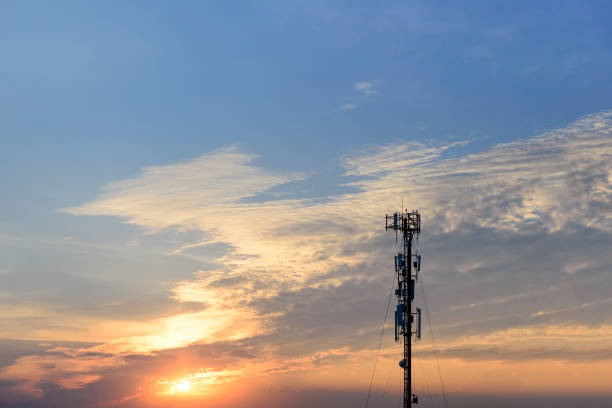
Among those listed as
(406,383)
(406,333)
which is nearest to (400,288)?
(406,333)

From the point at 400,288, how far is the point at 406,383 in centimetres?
1007

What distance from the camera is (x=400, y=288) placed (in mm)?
85000

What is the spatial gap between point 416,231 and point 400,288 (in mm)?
6501

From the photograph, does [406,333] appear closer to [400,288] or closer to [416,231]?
[400,288]

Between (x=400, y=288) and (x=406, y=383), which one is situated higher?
(x=400, y=288)

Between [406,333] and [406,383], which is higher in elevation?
[406,333]

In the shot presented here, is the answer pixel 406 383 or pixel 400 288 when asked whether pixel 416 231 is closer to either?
pixel 400 288

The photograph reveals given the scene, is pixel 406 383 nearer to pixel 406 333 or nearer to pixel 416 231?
pixel 406 333

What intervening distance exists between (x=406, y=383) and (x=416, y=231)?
53.6 feet

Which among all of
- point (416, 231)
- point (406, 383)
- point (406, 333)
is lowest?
point (406, 383)

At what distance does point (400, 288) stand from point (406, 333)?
4.86 metres

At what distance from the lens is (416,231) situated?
86.0 m

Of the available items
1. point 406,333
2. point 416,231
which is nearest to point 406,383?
point 406,333

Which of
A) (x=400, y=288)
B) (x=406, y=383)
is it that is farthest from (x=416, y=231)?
(x=406, y=383)
